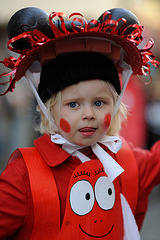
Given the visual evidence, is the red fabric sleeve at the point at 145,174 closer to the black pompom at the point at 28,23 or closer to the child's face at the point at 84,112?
the child's face at the point at 84,112

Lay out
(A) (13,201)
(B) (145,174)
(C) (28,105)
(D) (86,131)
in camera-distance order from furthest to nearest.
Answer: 1. (C) (28,105)
2. (B) (145,174)
3. (D) (86,131)
4. (A) (13,201)

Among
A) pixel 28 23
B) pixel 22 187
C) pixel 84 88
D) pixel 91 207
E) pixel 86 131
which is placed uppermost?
pixel 28 23

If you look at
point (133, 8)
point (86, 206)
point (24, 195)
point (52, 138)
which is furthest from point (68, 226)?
point (133, 8)

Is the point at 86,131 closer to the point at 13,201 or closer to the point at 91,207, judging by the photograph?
the point at 91,207

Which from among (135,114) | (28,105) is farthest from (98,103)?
(135,114)

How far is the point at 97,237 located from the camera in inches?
62.9

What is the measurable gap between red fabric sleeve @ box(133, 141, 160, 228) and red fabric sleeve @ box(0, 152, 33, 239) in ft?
2.53

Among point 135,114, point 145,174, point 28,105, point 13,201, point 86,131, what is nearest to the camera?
point 13,201

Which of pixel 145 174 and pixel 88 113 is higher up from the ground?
A: pixel 88 113

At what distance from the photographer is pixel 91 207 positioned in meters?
1.60

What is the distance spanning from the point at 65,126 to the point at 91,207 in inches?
17.0

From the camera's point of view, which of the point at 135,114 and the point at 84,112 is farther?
the point at 135,114

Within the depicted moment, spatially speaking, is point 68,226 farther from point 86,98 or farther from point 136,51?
point 136,51

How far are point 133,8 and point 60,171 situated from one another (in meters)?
6.89
